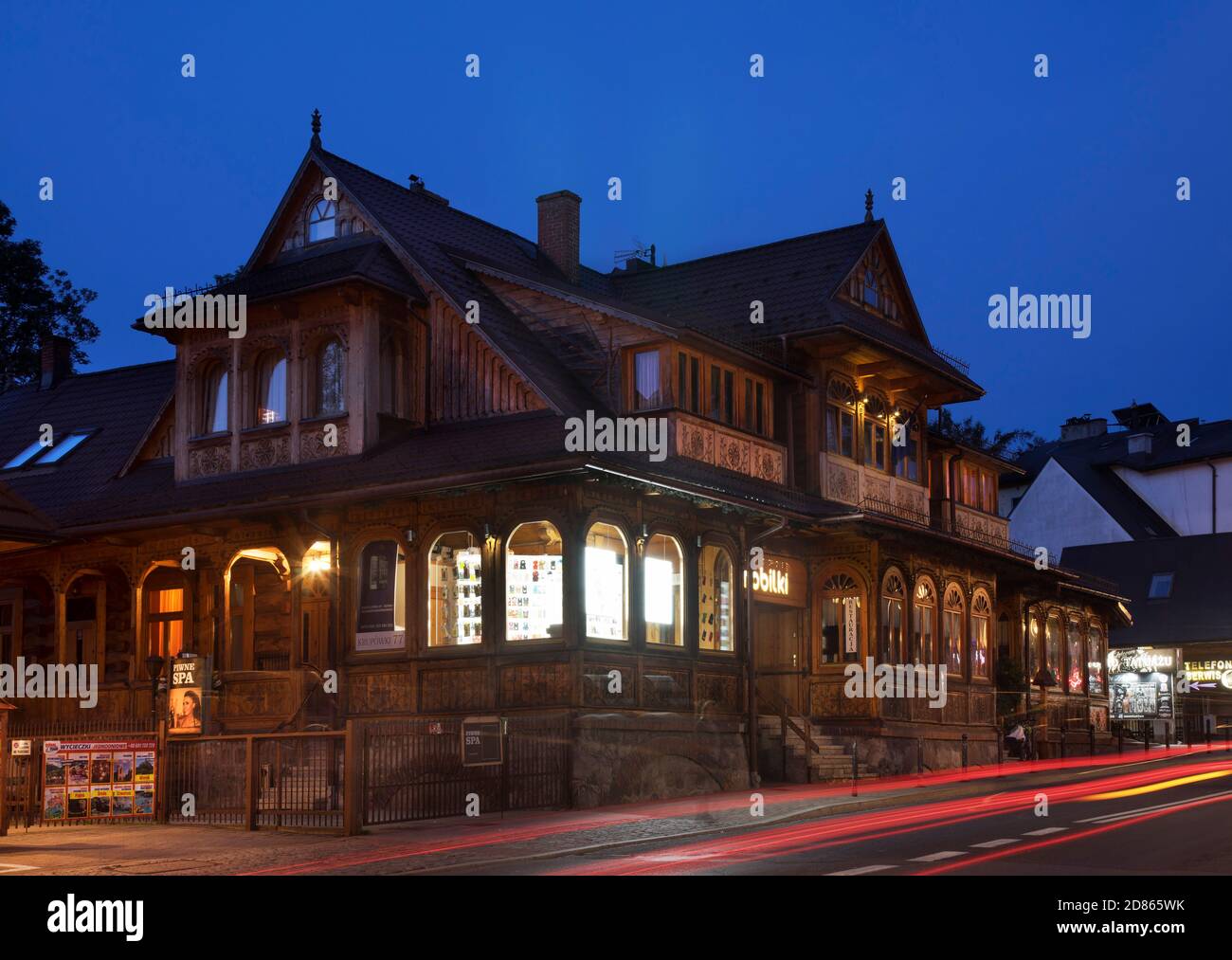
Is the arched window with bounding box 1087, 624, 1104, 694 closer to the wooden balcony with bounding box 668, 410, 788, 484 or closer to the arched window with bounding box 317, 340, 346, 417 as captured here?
the wooden balcony with bounding box 668, 410, 788, 484

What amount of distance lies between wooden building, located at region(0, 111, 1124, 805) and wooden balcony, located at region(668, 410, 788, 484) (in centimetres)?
8

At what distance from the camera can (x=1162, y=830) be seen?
59.8 ft

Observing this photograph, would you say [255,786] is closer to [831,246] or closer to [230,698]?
[230,698]

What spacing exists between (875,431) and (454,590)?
12.2m

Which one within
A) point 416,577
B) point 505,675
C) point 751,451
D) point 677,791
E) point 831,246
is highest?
point 831,246

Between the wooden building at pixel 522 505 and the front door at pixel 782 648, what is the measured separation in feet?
0.23

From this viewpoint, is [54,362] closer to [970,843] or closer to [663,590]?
[663,590]

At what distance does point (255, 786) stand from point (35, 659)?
16103 millimetres

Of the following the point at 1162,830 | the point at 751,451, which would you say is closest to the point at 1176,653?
the point at 751,451

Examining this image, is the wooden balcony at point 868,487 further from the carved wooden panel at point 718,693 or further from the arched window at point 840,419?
the carved wooden panel at point 718,693

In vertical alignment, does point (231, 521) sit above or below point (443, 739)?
above

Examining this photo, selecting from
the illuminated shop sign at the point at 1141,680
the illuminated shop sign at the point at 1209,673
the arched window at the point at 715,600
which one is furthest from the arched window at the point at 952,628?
the illuminated shop sign at the point at 1141,680

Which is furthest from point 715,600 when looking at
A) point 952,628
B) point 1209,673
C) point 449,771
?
point 1209,673

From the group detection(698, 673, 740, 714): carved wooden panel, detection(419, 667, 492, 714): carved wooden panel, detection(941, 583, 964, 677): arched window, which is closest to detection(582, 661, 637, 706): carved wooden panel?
detection(419, 667, 492, 714): carved wooden panel
